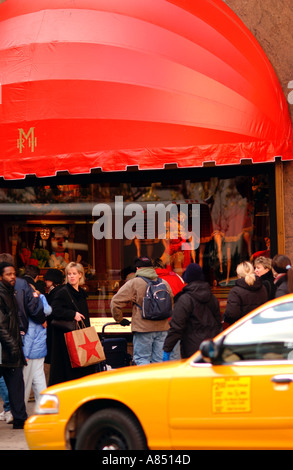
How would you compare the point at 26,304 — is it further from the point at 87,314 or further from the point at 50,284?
the point at 50,284

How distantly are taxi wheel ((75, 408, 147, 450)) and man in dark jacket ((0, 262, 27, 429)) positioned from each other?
2.66m

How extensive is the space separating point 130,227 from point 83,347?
155 inches

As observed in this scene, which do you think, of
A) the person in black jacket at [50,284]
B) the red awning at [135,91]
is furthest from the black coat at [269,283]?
the person in black jacket at [50,284]

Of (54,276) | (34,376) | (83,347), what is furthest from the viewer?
(54,276)

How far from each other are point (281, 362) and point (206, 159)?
504 cm

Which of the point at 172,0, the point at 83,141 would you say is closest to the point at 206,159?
the point at 83,141

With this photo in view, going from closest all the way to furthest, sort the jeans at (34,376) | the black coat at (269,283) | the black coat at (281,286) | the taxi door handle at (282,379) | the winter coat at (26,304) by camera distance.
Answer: the taxi door handle at (282,379) < the black coat at (281,286) < the winter coat at (26,304) < the jeans at (34,376) < the black coat at (269,283)

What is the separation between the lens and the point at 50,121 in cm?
1052

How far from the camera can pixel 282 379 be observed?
5383 millimetres

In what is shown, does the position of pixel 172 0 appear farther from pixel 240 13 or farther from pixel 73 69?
pixel 73 69

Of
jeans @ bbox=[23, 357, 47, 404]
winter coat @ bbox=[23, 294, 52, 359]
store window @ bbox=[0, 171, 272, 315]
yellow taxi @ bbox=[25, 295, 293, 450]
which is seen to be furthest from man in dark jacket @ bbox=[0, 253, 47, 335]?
store window @ bbox=[0, 171, 272, 315]

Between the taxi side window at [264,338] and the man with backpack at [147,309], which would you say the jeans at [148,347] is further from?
the taxi side window at [264,338]

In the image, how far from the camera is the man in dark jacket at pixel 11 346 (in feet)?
26.9

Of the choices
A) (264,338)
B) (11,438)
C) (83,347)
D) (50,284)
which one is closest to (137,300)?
(83,347)
